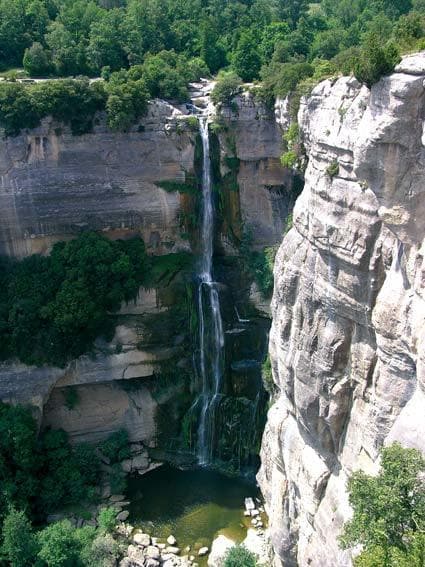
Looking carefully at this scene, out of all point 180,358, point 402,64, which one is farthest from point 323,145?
point 180,358

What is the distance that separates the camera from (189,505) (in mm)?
22656

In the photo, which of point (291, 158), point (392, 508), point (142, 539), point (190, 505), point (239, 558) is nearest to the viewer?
point (392, 508)

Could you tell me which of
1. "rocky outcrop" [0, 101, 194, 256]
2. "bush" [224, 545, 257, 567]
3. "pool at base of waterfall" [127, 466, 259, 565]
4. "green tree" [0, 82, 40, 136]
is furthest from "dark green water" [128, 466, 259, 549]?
"green tree" [0, 82, 40, 136]

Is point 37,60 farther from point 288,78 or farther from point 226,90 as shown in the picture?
point 288,78

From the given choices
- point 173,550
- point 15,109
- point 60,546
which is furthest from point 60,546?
point 15,109

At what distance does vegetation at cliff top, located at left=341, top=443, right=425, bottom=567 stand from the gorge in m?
4.09

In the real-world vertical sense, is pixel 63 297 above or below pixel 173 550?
above

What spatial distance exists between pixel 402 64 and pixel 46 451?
802 inches

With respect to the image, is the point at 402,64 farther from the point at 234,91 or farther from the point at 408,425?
the point at 234,91

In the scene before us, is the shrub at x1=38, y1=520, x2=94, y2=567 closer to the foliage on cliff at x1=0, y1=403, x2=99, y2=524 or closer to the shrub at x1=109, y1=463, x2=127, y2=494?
the foliage on cliff at x1=0, y1=403, x2=99, y2=524

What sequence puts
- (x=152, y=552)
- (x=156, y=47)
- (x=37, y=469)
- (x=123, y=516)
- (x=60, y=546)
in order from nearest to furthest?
(x=60, y=546) → (x=152, y=552) → (x=123, y=516) → (x=37, y=469) → (x=156, y=47)

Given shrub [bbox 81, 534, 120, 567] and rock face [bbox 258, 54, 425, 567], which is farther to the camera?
shrub [bbox 81, 534, 120, 567]

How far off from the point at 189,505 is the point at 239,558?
421cm

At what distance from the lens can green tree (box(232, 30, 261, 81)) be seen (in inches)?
1193
